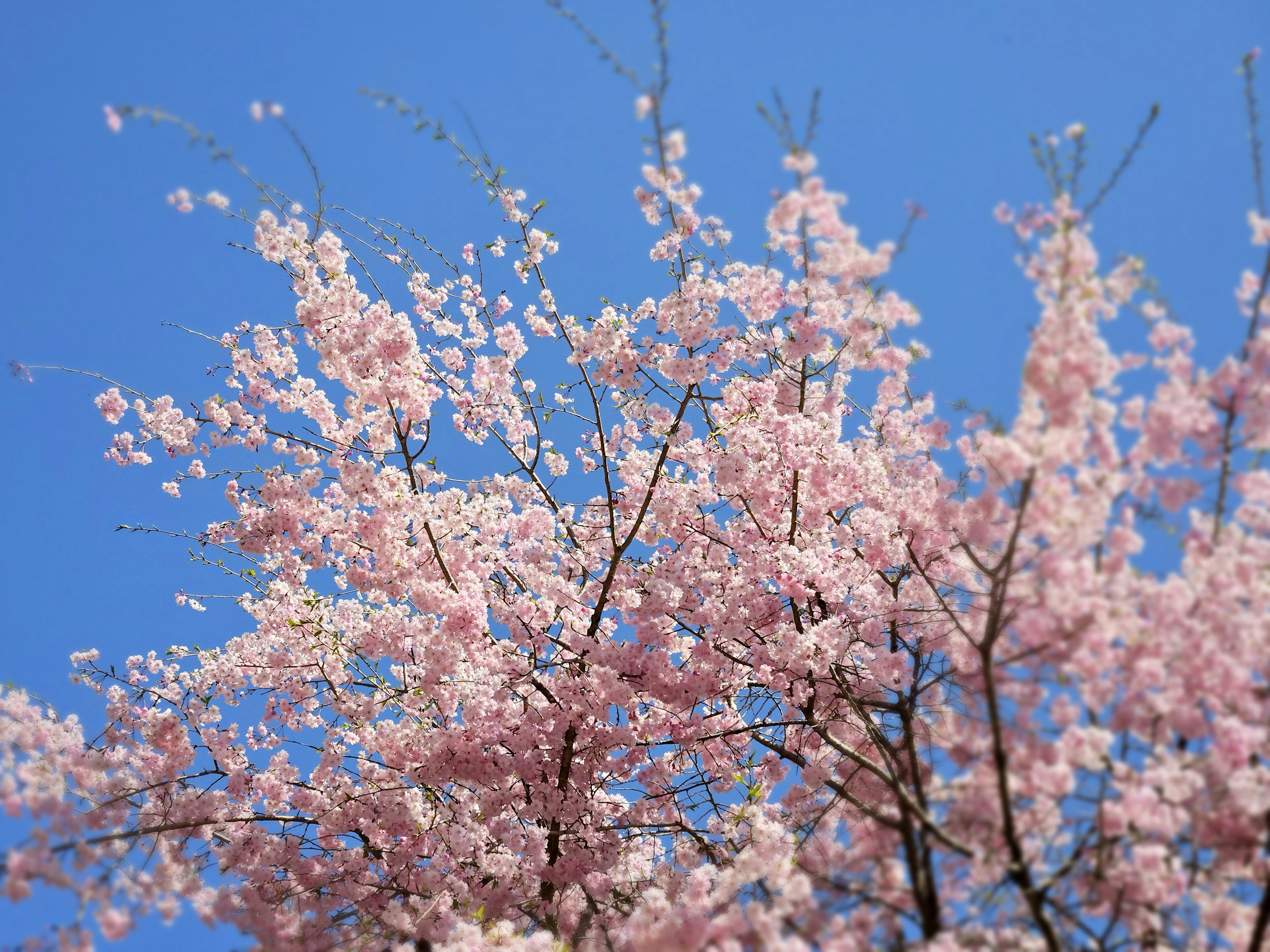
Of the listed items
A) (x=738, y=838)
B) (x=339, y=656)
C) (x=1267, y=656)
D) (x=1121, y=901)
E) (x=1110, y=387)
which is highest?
(x=339, y=656)

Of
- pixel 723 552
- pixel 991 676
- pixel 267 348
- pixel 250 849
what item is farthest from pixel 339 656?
pixel 991 676

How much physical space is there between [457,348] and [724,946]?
5.01m

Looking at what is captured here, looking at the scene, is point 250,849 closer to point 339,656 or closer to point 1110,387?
point 339,656

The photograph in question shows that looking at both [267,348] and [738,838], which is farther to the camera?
[267,348]

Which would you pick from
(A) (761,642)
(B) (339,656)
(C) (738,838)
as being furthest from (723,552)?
(B) (339,656)

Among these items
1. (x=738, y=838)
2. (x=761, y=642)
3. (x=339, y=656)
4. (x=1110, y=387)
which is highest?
(x=339, y=656)

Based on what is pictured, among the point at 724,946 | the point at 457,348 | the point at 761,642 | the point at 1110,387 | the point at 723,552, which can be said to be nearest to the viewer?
the point at 1110,387

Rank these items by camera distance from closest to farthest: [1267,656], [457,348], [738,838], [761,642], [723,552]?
[1267,656] → [738,838] → [761,642] → [723,552] → [457,348]

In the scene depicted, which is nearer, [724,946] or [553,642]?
[724,946]

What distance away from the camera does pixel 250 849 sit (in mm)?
7090

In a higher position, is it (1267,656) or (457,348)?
(457,348)

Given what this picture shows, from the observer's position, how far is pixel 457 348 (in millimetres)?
7453

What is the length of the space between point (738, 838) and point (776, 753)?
1.47m

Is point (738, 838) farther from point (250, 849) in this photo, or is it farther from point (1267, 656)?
point (250, 849)
